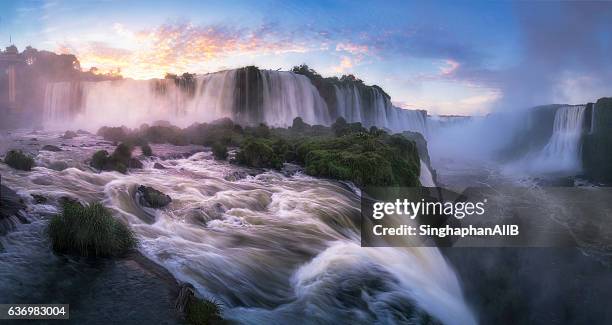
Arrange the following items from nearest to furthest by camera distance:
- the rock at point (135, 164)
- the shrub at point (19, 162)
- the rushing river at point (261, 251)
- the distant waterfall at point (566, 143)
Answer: the rushing river at point (261, 251)
the shrub at point (19, 162)
the rock at point (135, 164)
the distant waterfall at point (566, 143)

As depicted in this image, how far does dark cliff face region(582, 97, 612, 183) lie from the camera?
169 ft

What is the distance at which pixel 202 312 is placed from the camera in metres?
6.28

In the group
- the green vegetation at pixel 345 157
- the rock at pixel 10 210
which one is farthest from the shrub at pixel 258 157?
the rock at pixel 10 210

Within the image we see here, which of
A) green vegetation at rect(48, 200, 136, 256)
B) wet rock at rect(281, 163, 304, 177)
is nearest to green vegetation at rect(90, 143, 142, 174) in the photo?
wet rock at rect(281, 163, 304, 177)

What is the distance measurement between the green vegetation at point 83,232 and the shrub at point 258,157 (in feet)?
39.1

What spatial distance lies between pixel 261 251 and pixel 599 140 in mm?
59675

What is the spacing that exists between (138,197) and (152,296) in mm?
6162

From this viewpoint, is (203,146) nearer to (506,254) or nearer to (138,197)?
(138,197)

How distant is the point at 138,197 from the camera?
480 inches

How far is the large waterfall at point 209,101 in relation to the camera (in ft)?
154

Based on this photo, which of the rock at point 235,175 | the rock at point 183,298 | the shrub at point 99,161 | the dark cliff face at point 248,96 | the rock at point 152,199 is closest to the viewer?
the rock at point 183,298

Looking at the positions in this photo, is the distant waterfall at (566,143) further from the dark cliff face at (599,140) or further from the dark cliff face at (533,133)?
the dark cliff face at (533,133)

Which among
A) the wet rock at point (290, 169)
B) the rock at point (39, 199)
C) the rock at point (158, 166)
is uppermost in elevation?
the rock at point (158, 166)

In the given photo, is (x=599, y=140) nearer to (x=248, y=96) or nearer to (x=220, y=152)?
(x=248, y=96)
